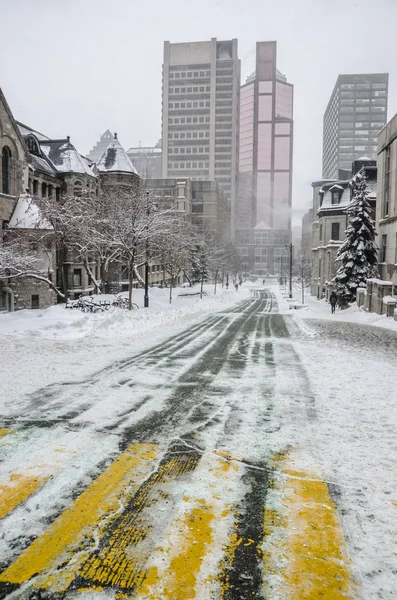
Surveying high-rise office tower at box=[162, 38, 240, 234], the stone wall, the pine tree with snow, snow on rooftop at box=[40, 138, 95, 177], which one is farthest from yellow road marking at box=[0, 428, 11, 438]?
high-rise office tower at box=[162, 38, 240, 234]

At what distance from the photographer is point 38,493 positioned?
15.1ft

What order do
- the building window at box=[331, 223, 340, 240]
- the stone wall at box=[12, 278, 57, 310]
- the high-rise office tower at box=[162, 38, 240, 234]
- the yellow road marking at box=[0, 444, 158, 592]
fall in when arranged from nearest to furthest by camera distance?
the yellow road marking at box=[0, 444, 158, 592] < the stone wall at box=[12, 278, 57, 310] < the building window at box=[331, 223, 340, 240] < the high-rise office tower at box=[162, 38, 240, 234]

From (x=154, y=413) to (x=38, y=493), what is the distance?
2828 millimetres

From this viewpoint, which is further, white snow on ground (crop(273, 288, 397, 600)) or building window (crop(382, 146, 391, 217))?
building window (crop(382, 146, 391, 217))

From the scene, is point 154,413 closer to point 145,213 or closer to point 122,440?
point 122,440

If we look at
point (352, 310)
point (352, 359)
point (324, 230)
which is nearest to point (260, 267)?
point (324, 230)

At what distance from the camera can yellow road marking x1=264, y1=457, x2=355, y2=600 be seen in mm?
3290

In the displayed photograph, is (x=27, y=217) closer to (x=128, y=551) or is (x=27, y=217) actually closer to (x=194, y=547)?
(x=128, y=551)

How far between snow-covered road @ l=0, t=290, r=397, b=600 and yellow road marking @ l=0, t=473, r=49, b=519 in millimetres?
20

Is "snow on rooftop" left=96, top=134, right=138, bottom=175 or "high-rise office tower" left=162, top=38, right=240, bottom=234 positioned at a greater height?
"high-rise office tower" left=162, top=38, right=240, bottom=234

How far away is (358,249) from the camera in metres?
31.8

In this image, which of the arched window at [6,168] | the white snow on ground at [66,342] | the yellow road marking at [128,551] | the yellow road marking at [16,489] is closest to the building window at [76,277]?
the arched window at [6,168]

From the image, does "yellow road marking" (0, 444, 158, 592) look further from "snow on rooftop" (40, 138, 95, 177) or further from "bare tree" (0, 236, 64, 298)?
"snow on rooftop" (40, 138, 95, 177)

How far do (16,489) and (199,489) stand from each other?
201 centimetres
